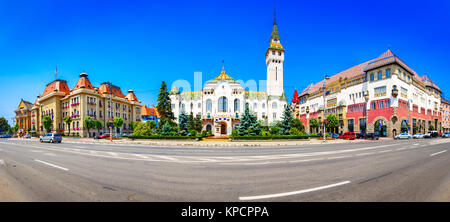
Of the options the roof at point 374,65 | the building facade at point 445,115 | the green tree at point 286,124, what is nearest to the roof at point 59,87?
the green tree at point 286,124

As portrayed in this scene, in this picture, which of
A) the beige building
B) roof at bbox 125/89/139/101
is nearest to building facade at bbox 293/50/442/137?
the beige building

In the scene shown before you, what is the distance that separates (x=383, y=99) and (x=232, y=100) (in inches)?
1517

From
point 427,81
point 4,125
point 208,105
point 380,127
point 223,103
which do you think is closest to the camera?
point 380,127

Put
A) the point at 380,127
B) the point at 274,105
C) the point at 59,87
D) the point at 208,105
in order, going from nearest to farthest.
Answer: the point at 380,127 → the point at 208,105 → the point at 59,87 → the point at 274,105

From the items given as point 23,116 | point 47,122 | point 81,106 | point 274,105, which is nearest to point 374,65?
point 274,105

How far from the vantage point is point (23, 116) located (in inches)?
3152

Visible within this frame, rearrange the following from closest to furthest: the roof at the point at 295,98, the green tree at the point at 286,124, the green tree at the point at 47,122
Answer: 1. the green tree at the point at 286,124
2. the green tree at the point at 47,122
3. the roof at the point at 295,98

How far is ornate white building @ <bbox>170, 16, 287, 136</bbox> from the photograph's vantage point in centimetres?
5734

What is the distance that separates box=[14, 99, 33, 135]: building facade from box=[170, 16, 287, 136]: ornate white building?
65964 mm

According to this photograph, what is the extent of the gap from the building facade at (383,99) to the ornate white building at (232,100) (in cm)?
1735

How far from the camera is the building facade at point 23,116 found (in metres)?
77.5

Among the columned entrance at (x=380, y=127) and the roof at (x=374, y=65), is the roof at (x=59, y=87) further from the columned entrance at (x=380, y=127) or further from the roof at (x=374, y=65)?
the columned entrance at (x=380, y=127)

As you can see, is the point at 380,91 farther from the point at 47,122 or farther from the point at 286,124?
the point at 47,122
